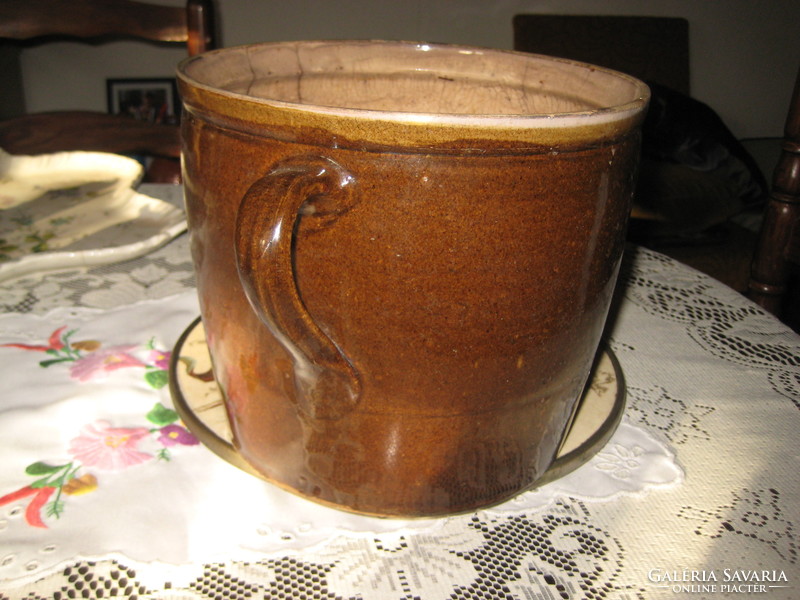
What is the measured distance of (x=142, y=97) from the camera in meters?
2.33

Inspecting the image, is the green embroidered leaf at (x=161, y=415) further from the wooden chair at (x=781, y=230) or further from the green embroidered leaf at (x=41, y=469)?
the wooden chair at (x=781, y=230)

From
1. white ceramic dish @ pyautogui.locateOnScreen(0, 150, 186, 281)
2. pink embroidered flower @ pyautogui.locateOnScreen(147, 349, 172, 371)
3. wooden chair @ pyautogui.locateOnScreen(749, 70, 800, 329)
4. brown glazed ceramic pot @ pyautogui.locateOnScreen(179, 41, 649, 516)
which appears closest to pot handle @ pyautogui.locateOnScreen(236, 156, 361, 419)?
brown glazed ceramic pot @ pyautogui.locateOnScreen(179, 41, 649, 516)

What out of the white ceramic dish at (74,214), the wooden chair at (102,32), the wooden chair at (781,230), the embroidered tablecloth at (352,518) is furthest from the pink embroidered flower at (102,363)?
the wooden chair at (781,230)

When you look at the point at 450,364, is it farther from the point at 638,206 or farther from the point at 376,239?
the point at 638,206

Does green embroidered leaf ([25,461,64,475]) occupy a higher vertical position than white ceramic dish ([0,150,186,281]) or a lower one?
lower

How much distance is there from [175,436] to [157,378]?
7 centimetres

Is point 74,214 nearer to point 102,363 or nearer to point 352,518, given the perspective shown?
point 102,363

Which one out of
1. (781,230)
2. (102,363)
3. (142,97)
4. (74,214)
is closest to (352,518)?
(102,363)

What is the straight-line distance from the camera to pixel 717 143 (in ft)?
7.78

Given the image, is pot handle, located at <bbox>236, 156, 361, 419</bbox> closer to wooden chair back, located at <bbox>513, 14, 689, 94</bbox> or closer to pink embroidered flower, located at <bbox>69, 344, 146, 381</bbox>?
pink embroidered flower, located at <bbox>69, 344, 146, 381</bbox>

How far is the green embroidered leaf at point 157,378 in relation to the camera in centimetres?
48

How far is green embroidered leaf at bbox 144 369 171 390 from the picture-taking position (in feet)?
1.59

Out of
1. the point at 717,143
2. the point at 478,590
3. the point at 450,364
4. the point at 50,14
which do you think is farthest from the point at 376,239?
the point at 717,143

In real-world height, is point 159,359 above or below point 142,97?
above
